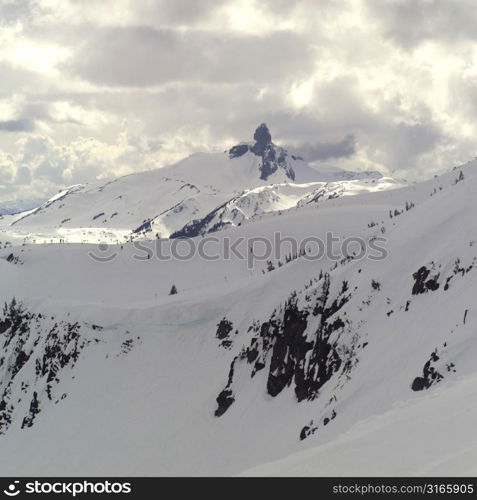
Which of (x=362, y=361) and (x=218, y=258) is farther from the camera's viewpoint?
(x=218, y=258)

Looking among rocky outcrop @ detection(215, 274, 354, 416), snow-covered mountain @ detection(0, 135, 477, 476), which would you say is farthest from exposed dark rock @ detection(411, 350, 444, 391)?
rocky outcrop @ detection(215, 274, 354, 416)

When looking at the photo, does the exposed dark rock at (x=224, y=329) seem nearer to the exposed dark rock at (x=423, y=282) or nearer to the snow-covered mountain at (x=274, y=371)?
the snow-covered mountain at (x=274, y=371)

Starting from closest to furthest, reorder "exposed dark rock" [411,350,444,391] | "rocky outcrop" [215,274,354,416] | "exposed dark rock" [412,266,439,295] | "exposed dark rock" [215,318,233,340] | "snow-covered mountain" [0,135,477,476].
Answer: "snow-covered mountain" [0,135,477,476] < "exposed dark rock" [411,350,444,391] < "exposed dark rock" [412,266,439,295] < "rocky outcrop" [215,274,354,416] < "exposed dark rock" [215,318,233,340]

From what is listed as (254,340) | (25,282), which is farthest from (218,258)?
(254,340)

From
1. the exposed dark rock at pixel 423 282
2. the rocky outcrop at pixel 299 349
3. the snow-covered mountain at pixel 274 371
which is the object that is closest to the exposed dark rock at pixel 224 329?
the snow-covered mountain at pixel 274 371

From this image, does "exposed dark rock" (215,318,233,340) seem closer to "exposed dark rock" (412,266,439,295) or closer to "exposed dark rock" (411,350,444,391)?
"exposed dark rock" (412,266,439,295)

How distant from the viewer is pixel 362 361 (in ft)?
126

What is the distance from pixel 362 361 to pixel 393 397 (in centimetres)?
887

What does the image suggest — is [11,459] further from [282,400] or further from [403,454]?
[403,454]

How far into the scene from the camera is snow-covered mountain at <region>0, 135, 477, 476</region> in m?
23.8

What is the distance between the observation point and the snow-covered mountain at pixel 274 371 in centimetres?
2384

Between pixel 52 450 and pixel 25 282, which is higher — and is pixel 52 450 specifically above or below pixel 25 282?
below

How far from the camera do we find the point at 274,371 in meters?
50.1

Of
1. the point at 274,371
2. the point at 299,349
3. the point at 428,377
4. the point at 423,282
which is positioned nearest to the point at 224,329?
the point at 274,371
